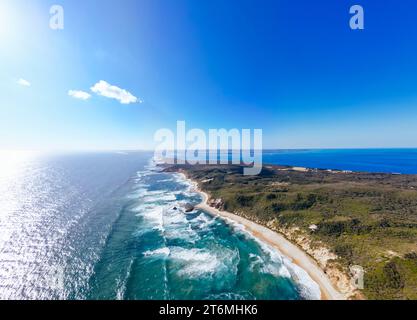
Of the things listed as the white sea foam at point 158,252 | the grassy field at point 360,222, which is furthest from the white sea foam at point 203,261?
the grassy field at point 360,222

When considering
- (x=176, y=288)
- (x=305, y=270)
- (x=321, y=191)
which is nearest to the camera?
(x=176, y=288)

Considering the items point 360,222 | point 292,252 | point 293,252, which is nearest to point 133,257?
point 292,252

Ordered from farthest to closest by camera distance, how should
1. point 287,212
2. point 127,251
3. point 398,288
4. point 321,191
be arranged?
point 321,191 → point 287,212 → point 127,251 → point 398,288

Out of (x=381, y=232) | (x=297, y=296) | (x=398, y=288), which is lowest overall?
(x=297, y=296)

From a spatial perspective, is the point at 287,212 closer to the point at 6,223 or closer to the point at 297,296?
the point at 297,296

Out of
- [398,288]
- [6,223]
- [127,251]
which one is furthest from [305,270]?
[6,223]

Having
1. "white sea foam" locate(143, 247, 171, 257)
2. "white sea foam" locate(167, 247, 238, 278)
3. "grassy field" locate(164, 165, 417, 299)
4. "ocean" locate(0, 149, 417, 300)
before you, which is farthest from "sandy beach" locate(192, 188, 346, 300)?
"white sea foam" locate(143, 247, 171, 257)
